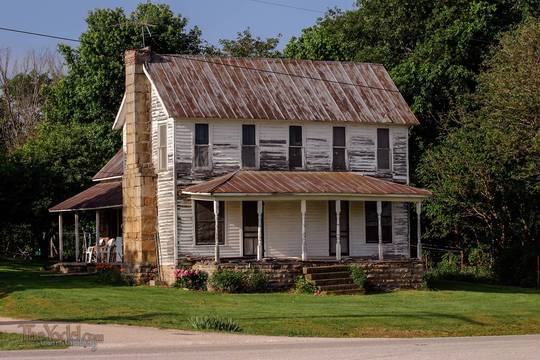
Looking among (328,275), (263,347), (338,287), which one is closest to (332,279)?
(328,275)

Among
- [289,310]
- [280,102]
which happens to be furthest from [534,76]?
[289,310]

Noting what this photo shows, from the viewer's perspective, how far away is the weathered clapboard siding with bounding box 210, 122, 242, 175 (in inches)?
1543

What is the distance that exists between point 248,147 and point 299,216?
3312 mm

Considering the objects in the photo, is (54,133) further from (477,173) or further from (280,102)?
(477,173)

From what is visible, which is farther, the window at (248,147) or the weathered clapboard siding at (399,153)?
the weathered clapboard siding at (399,153)

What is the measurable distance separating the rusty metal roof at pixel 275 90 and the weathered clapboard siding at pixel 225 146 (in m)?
0.63

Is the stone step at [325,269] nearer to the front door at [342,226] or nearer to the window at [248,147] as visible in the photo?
the front door at [342,226]

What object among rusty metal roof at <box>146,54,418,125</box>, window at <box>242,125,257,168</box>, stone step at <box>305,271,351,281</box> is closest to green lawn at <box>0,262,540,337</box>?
stone step at <box>305,271,351,281</box>

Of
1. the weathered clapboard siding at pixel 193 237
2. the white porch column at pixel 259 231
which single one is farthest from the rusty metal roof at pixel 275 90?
the white porch column at pixel 259 231

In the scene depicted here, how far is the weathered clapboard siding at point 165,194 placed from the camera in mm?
38688

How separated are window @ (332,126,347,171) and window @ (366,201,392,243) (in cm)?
185

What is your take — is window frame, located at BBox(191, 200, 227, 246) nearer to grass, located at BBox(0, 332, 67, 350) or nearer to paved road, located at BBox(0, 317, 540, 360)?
paved road, located at BBox(0, 317, 540, 360)

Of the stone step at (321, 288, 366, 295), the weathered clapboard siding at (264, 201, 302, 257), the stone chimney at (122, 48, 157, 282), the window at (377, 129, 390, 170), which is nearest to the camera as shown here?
the stone step at (321, 288, 366, 295)

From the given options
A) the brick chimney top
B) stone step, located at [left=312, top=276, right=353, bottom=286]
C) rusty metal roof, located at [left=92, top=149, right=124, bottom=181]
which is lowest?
stone step, located at [left=312, top=276, right=353, bottom=286]
